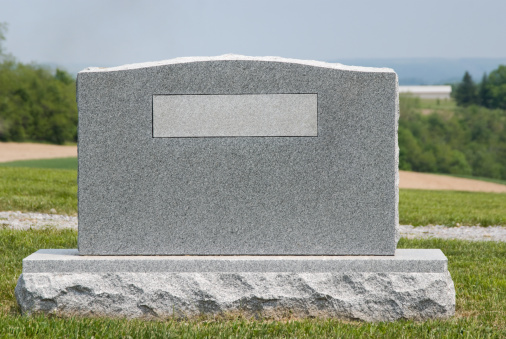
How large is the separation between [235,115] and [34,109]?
126 ft

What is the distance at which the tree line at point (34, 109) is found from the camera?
39.6m

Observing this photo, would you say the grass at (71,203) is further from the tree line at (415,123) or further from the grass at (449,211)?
the tree line at (415,123)

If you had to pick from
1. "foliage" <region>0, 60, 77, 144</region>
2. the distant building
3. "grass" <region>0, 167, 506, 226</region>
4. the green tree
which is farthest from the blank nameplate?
the distant building

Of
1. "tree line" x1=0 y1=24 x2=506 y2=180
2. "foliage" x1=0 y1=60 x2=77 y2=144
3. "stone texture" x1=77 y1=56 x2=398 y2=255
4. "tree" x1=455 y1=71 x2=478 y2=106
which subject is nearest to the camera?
"stone texture" x1=77 y1=56 x2=398 y2=255

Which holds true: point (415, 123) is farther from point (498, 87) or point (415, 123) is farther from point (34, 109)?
→ point (34, 109)

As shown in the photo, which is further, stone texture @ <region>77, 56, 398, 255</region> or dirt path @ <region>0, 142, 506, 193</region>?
dirt path @ <region>0, 142, 506, 193</region>

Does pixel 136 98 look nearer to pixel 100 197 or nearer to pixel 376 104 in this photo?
pixel 100 197

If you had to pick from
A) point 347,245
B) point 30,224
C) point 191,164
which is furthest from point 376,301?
point 30,224

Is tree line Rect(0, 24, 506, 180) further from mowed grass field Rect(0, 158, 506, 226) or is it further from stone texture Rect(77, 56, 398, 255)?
stone texture Rect(77, 56, 398, 255)

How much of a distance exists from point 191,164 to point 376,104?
4.83 ft

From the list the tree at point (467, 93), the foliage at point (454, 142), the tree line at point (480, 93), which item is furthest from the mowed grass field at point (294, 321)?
the tree at point (467, 93)

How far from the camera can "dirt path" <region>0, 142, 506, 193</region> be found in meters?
26.3

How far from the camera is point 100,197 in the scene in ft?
15.8

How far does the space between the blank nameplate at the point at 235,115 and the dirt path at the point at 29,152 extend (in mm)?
26646
